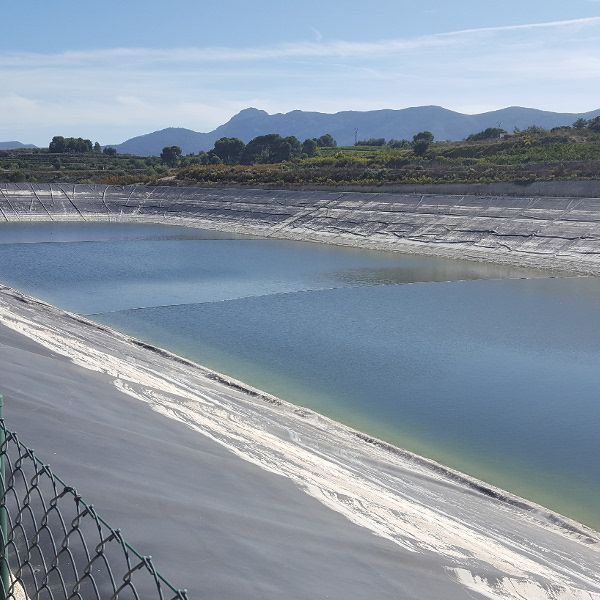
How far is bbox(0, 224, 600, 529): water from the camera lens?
41.2 feet

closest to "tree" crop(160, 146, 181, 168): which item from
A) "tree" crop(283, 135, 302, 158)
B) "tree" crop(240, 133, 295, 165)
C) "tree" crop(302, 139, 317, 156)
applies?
"tree" crop(240, 133, 295, 165)

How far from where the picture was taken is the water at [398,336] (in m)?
12.6

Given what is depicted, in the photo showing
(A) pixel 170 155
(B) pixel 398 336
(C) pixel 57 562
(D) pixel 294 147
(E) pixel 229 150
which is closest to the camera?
(C) pixel 57 562

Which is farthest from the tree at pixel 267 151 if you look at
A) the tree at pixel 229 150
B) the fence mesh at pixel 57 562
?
the fence mesh at pixel 57 562

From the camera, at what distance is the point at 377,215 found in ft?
149

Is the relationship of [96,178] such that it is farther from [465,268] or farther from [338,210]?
[465,268]

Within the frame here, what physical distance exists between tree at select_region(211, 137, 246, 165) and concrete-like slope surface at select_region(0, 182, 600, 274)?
3715cm

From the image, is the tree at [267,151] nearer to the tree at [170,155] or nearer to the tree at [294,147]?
the tree at [294,147]

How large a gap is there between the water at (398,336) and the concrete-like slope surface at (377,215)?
2.47 m

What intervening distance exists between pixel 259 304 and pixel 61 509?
2015cm

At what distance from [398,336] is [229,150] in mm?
83749

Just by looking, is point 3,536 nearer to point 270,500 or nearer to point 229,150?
point 270,500

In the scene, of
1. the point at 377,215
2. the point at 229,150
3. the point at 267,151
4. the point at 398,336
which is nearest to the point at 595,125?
the point at 377,215

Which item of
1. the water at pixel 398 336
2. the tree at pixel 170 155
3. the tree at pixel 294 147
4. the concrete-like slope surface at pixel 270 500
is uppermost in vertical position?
the tree at pixel 294 147
